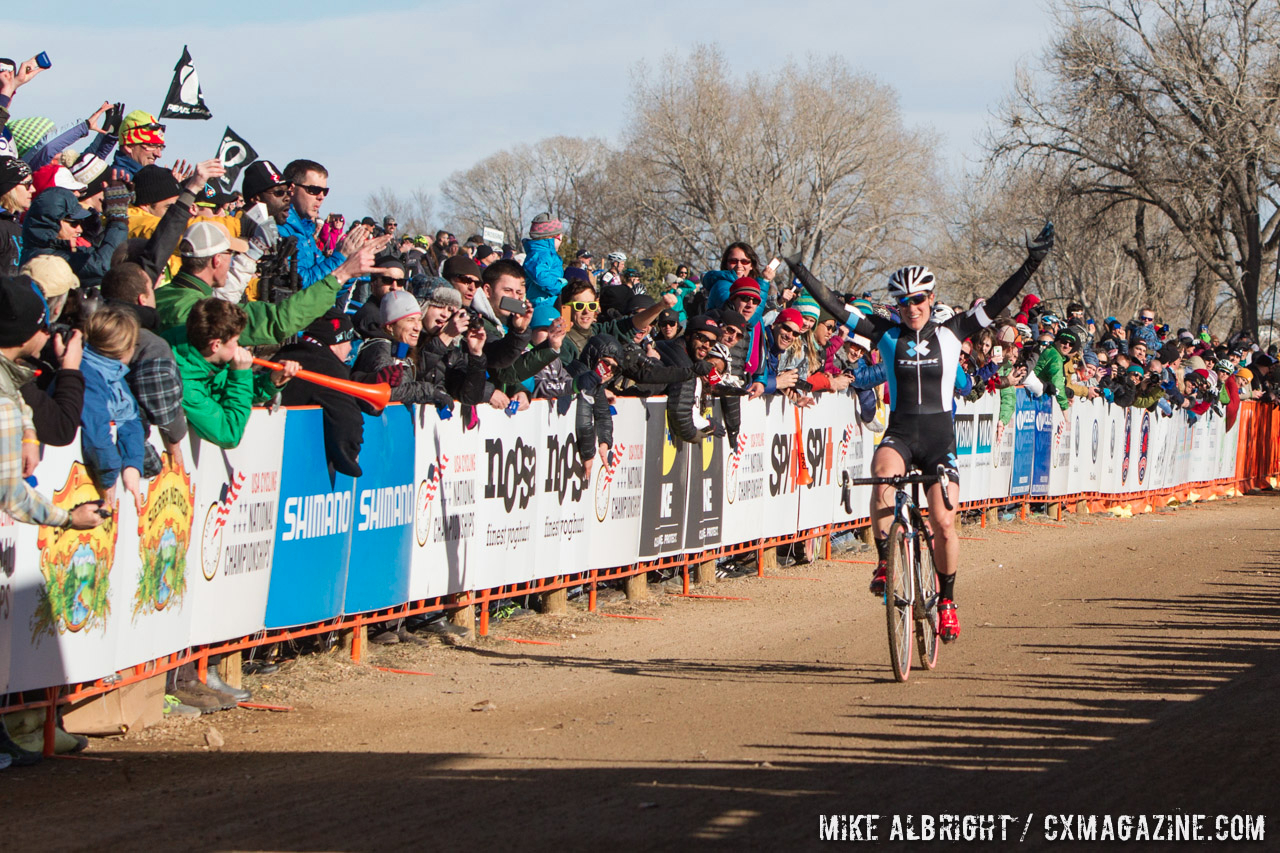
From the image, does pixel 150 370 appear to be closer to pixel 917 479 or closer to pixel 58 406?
pixel 58 406

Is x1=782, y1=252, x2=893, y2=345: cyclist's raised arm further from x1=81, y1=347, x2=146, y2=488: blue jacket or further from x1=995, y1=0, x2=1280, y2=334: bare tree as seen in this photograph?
x1=995, y1=0, x2=1280, y2=334: bare tree

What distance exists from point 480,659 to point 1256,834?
556cm

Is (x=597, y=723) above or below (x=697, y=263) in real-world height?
below

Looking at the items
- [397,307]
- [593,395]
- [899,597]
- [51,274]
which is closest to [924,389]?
[899,597]

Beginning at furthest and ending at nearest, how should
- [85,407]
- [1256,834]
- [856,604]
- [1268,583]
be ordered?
[1268,583] < [856,604] < [85,407] < [1256,834]

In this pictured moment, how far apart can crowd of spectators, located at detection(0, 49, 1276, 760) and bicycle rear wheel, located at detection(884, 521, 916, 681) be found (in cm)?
148

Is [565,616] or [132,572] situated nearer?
[132,572]

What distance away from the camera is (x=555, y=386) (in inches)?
439

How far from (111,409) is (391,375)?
2710 millimetres

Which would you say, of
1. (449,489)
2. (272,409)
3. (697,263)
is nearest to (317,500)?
(272,409)

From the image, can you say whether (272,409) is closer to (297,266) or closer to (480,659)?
(297,266)

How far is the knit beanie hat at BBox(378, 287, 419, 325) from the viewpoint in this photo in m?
9.45

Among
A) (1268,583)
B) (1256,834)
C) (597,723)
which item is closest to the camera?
(1256,834)

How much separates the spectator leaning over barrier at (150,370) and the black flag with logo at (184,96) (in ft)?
21.0
